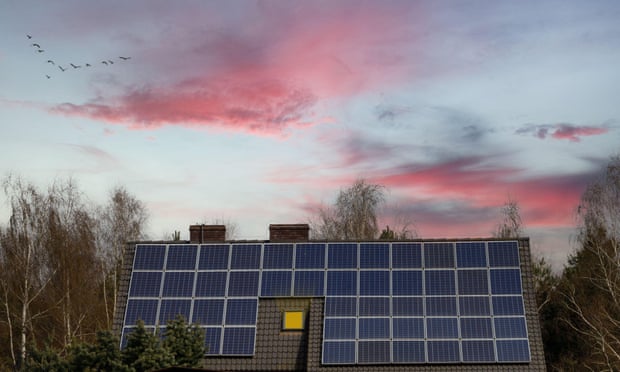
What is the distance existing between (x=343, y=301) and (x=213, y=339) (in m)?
5.98

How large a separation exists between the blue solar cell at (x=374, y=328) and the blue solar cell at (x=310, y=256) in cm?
344

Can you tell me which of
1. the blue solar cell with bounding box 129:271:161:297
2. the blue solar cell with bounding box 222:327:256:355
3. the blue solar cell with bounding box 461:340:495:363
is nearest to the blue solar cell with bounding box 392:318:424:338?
the blue solar cell with bounding box 461:340:495:363

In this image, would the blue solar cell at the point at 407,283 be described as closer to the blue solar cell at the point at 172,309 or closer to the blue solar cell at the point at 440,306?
the blue solar cell at the point at 440,306

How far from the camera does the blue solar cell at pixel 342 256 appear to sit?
3180 cm

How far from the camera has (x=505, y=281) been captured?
101 feet

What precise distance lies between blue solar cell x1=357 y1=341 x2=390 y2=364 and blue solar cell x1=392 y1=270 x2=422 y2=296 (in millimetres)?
2606

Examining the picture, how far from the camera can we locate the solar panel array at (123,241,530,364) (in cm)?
2903

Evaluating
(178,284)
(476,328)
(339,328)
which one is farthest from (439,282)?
(178,284)

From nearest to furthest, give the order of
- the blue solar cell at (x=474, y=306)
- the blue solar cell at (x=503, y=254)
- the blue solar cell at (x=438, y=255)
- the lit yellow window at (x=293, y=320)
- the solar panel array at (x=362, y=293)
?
the solar panel array at (x=362, y=293), the blue solar cell at (x=474, y=306), the lit yellow window at (x=293, y=320), the blue solar cell at (x=503, y=254), the blue solar cell at (x=438, y=255)

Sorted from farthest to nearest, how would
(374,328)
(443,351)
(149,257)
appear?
(149,257) < (374,328) < (443,351)

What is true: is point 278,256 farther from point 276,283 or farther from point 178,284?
point 178,284

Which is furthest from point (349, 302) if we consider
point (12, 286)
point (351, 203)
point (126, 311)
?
point (351, 203)

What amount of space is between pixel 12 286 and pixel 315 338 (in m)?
33.9

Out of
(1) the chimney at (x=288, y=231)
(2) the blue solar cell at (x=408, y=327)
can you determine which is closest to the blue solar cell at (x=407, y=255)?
(2) the blue solar cell at (x=408, y=327)
